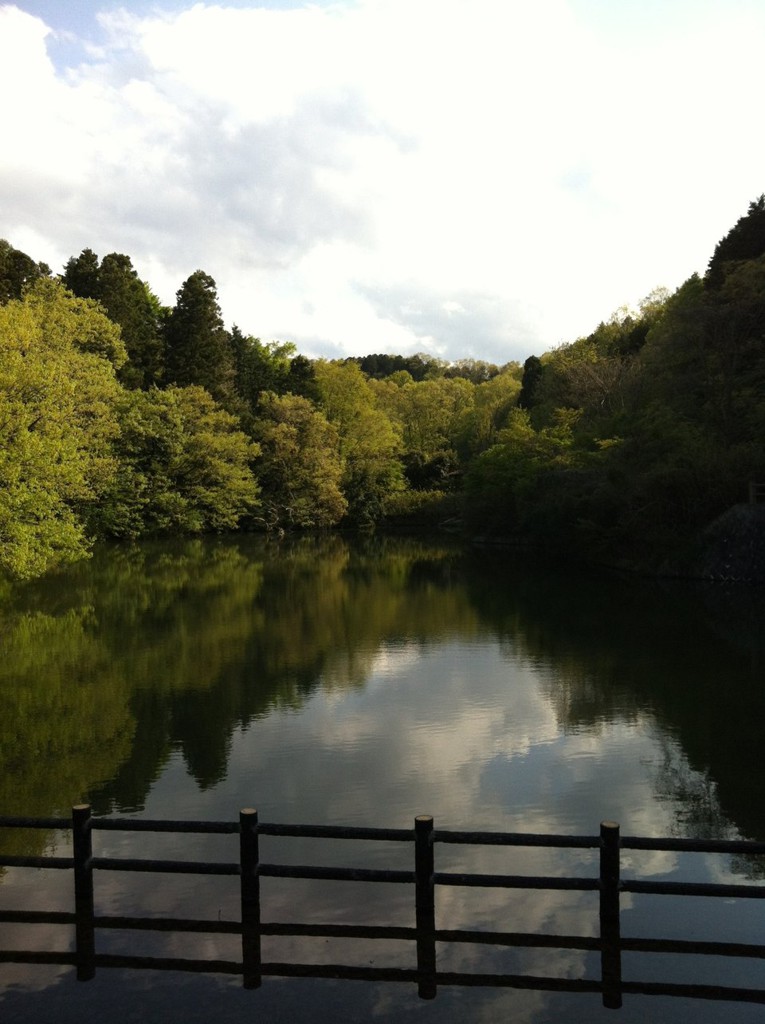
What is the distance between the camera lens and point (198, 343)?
5988 centimetres

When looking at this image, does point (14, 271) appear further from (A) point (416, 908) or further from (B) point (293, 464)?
(A) point (416, 908)

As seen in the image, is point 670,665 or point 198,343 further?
point 198,343

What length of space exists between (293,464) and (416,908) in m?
55.8

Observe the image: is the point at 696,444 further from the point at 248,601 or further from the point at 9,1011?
the point at 9,1011

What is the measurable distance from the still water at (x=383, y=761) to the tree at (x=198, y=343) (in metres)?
33.8

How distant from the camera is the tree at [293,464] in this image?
2398 inches

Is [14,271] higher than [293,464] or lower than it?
higher

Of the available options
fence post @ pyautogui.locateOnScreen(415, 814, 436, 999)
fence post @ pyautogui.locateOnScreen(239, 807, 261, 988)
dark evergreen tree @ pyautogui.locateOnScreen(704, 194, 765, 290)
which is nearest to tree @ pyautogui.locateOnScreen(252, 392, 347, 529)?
dark evergreen tree @ pyautogui.locateOnScreen(704, 194, 765, 290)

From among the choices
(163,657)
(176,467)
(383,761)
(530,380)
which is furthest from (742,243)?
(383,761)

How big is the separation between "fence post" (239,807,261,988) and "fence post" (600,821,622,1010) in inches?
91.0

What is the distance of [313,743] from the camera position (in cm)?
1311

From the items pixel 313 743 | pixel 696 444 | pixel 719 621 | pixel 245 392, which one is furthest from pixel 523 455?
pixel 313 743

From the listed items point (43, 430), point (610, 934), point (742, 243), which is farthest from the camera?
point (742, 243)

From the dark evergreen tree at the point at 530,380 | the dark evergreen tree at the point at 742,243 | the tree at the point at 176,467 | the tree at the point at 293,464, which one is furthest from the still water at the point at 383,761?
the dark evergreen tree at the point at 530,380
